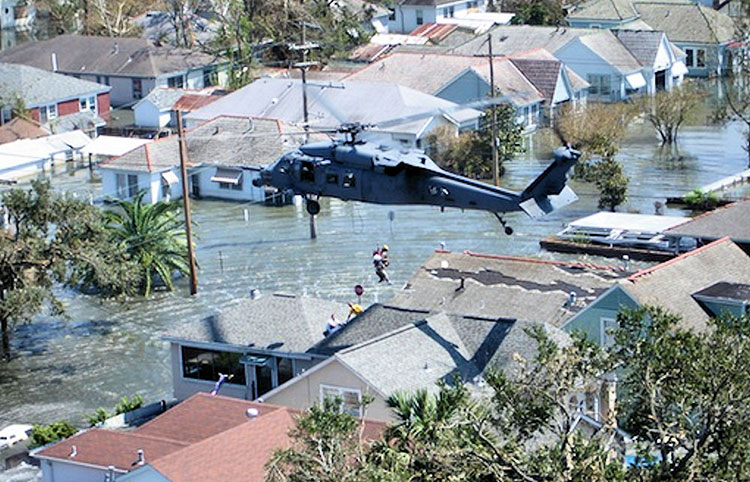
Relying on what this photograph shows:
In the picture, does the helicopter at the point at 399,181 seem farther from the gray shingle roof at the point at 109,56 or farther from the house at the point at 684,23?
the house at the point at 684,23

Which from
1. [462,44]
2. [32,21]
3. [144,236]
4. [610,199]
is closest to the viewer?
[144,236]

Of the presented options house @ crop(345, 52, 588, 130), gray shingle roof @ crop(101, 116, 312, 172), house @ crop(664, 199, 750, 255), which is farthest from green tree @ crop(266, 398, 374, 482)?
house @ crop(345, 52, 588, 130)

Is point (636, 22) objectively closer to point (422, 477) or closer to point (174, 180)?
point (174, 180)

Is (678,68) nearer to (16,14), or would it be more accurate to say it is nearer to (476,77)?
(476,77)

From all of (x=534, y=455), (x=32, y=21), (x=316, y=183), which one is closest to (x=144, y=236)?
(x=316, y=183)

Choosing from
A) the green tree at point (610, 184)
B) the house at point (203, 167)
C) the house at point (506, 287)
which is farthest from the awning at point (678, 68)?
the house at point (506, 287)

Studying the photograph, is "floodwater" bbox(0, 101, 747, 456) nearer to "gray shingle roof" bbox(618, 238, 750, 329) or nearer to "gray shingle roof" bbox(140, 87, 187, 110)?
"gray shingle roof" bbox(140, 87, 187, 110)
